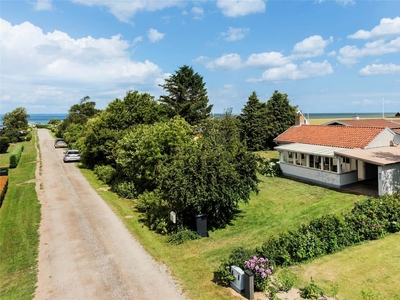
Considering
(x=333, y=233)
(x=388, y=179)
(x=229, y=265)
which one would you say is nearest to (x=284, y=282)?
(x=229, y=265)

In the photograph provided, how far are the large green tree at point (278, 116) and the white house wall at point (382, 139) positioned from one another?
19.7 metres

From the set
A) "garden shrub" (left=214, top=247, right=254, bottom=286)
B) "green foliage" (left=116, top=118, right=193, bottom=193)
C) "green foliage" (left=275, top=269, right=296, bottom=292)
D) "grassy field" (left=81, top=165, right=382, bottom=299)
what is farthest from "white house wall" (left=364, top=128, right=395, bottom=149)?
"garden shrub" (left=214, top=247, right=254, bottom=286)

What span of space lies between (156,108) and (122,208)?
44.6 feet

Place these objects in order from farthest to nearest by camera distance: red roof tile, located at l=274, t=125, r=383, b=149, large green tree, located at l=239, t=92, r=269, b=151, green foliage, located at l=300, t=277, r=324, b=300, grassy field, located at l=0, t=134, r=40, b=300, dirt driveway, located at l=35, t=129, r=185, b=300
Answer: large green tree, located at l=239, t=92, r=269, b=151 < red roof tile, located at l=274, t=125, r=383, b=149 < grassy field, located at l=0, t=134, r=40, b=300 < dirt driveway, located at l=35, t=129, r=185, b=300 < green foliage, located at l=300, t=277, r=324, b=300

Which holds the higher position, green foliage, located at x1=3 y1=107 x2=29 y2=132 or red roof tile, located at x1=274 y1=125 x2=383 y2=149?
green foliage, located at x1=3 y1=107 x2=29 y2=132

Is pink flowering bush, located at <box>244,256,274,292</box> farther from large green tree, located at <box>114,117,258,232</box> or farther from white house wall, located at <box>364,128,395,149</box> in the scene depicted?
white house wall, located at <box>364,128,395,149</box>

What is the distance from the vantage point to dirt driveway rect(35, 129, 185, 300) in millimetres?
9113

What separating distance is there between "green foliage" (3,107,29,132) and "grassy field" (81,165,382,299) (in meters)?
62.3

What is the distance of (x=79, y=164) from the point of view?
110 ft

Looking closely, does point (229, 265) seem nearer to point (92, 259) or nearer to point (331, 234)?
point (331, 234)

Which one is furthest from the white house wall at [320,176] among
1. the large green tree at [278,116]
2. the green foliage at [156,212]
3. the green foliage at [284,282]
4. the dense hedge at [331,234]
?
the large green tree at [278,116]

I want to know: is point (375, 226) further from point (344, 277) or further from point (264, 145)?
point (264, 145)

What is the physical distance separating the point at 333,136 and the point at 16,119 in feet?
243

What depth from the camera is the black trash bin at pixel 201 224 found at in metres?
13.1
